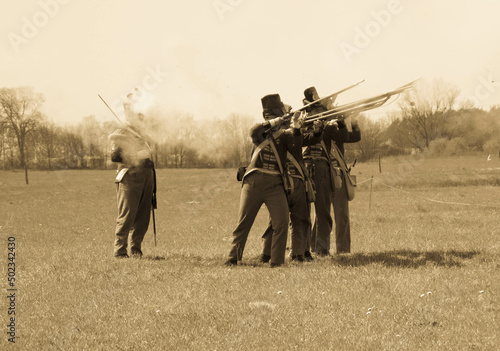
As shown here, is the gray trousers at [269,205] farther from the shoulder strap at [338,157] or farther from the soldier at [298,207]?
the shoulder strap at [338,157]

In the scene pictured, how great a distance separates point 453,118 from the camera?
13.6 metres

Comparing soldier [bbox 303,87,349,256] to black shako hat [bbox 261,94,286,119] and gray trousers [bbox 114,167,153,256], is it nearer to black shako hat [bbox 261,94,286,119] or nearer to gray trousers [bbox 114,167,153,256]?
black shako hat [bbox 261,94,286,119]

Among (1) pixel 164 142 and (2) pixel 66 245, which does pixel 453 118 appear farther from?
(2) pixel 66 245

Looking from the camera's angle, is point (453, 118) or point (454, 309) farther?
point (453, 118)

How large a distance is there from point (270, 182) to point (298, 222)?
1.04 meters

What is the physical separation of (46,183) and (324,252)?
38.2m

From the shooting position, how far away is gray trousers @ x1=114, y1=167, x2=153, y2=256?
10.9 metres

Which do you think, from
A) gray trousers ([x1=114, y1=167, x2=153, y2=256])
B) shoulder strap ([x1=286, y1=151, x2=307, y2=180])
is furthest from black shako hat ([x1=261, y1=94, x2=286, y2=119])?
gray trousers ([x1=114, y1=167, x2=153, y2=256])

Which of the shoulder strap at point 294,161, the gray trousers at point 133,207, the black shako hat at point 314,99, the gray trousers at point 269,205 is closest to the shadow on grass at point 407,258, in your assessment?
the gray trousers at point 269,205

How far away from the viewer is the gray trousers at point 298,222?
400 inches

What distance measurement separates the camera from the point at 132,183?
1104 centimetres

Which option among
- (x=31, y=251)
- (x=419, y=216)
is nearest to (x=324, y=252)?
(x=31, y=251)

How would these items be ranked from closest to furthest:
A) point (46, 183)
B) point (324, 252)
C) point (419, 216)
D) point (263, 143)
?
point (263, 143) → point (324, 252) → point (419, 216) → point (46, 183)

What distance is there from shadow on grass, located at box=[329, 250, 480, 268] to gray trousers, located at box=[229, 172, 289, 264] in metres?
0.94
